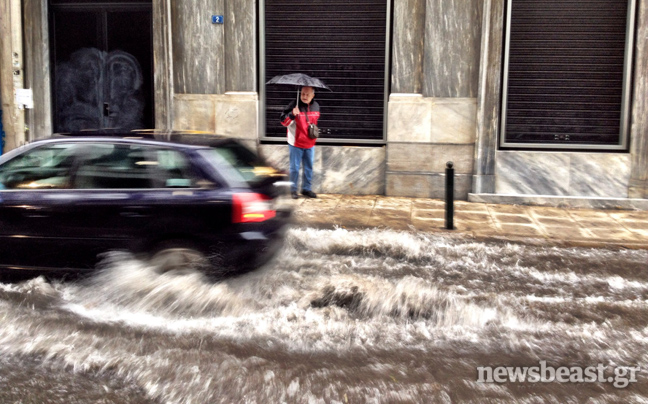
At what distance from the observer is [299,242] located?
8.56 meters

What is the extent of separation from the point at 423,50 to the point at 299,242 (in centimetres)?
508

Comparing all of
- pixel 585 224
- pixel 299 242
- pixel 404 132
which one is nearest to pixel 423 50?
pixel 404 132

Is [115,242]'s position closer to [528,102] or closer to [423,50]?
[423,50]

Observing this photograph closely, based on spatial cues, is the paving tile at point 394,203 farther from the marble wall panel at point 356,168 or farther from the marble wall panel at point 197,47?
the marble wall panel at point 197,47

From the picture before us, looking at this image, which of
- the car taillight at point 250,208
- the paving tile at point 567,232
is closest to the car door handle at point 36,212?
the car taillight at point 250,208

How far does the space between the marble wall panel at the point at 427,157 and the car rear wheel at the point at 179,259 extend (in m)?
6.97

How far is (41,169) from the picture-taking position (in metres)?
6.04

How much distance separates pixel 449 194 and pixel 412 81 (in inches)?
135

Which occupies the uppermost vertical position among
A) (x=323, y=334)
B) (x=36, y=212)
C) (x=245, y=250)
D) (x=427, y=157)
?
(x=427, y=157)

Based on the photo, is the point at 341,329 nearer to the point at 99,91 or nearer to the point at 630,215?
the point at 630,215

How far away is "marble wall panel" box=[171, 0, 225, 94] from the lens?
12.4 metres

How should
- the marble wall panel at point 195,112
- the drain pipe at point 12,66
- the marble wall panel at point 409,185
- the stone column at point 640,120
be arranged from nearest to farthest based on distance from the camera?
the stone column at point 640,120 < the marble wall panel at point 409,185 < the drain pipe at point 12,66 < the marble wall panel at point 195,112

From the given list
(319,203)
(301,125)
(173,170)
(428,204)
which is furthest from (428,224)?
(173,170)

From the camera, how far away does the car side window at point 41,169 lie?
597 cm
